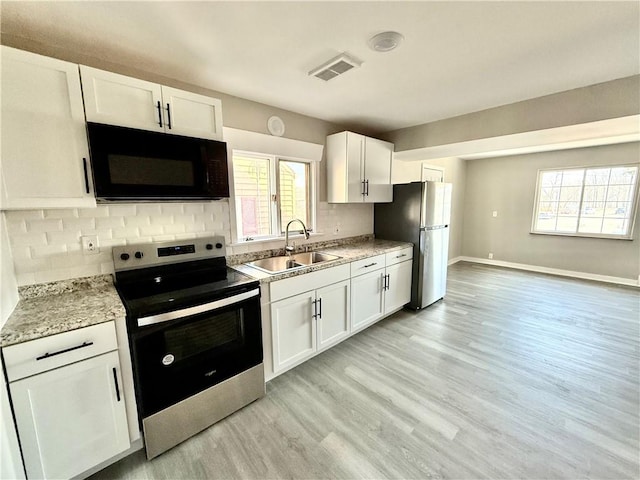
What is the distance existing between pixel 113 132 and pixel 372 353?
264cm

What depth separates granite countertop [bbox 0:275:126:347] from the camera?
1181 mm

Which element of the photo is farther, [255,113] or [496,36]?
[255,113]

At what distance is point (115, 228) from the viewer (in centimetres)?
182

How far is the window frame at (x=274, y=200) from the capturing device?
94.2 inches

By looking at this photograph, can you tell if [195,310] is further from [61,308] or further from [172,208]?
[172,208]

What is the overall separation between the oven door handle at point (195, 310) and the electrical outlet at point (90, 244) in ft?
2.43

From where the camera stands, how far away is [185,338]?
1571mm

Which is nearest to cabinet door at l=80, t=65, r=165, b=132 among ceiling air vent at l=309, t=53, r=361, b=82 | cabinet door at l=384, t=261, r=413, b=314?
ceiling air vent at l=309, t=53, r=361, b=82

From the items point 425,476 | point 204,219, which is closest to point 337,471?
point 425,476

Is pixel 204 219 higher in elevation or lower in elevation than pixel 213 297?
higher

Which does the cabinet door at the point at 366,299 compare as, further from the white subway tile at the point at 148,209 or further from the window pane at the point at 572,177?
the window pane at the point at 572,177

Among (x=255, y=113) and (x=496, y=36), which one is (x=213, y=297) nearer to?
(x=255, y=113)

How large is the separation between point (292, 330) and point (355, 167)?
1.94m

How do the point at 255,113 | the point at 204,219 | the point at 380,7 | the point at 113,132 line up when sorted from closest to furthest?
1. the point at 380,7
2. the point at 113,132
3. the point at 204,219
4. the point at 255,113
